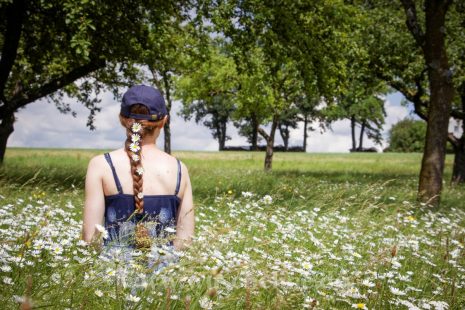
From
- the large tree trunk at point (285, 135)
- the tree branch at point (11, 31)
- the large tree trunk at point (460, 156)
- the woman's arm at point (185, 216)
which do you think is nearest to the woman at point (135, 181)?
the woman's arm at point (185, 216)

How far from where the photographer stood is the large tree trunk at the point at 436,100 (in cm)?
1255

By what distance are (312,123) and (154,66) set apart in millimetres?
74504

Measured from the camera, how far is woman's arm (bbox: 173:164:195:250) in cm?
405

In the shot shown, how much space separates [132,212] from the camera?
3.86m

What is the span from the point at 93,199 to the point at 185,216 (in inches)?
32.0

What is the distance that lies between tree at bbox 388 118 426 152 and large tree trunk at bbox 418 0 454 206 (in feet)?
291

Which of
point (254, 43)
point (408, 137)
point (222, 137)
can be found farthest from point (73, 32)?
point (408, 137)

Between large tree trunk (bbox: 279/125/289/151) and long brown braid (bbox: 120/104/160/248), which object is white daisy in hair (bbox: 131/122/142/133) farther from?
large tree trunk (bbox: 279/125/289/151)

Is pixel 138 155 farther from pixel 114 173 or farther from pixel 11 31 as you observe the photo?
→ pixel 11 31

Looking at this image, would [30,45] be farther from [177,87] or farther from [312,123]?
[312,123]

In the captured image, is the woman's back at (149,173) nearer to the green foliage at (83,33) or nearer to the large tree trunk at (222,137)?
the green foliage at (83,33)

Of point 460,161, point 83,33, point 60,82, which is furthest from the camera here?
point 460,161

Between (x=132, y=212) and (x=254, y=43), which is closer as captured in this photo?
(x=132, y=212)

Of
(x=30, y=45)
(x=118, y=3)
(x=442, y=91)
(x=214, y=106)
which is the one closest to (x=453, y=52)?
(x=442, y=91)
